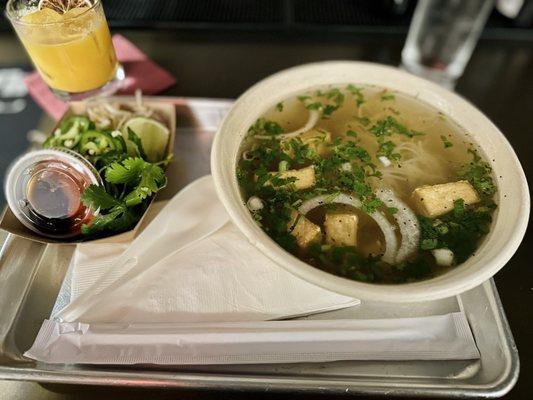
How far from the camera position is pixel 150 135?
1.56 m

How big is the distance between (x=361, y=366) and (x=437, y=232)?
475 mm

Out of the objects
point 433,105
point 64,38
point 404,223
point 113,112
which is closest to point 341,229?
point 404,223

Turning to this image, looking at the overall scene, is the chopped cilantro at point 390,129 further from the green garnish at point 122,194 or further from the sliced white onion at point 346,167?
the green garnish at point 122,194

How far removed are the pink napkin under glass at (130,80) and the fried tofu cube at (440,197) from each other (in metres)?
1.39

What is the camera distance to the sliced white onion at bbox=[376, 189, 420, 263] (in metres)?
1.19

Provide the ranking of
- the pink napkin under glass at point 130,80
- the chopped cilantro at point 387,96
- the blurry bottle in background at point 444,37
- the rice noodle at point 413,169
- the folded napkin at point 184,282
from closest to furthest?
the folded napkin at point 184,282 → the rice noodle at point 413,169 → the chopped cilantro at point 387,96 → the pink napkin under glass at point 130,80 → the blurry bottle in background at point 444,37

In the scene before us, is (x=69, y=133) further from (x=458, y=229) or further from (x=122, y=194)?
(x=458, y=229)

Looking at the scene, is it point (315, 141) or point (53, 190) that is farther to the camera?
point (315, 141)

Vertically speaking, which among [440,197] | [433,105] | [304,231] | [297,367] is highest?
[433,105]

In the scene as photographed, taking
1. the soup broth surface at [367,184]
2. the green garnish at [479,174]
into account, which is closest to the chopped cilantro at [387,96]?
the soup broth surface at [367,184]

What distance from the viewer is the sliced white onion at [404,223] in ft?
3.92

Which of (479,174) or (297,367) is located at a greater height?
(479,174)

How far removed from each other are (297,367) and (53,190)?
0.97 meters

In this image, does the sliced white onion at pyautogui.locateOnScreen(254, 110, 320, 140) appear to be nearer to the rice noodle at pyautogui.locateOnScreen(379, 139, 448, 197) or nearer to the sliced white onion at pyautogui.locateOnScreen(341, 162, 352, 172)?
the sliced white onion at pyautogui.locateOnScreen(341, 162, 352, 172)
